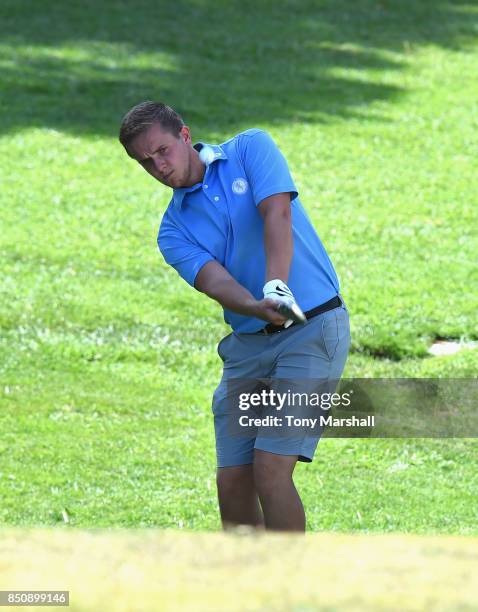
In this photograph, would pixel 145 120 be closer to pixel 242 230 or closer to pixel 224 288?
pixel 242 230

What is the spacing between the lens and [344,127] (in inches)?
624

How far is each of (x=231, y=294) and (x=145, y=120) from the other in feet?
2.50

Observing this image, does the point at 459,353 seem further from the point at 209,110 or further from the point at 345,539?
the point at 209,110

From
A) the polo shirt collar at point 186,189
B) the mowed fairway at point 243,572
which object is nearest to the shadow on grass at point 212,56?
the polo shirt collar at point 186,189

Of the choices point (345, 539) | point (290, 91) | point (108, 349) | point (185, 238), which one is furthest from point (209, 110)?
point (345, 539)

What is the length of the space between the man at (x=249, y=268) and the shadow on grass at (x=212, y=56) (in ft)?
33.6

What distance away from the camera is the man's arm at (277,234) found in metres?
4.82

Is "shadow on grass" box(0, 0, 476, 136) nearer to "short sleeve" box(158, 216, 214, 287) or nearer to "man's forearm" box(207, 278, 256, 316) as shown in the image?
"short sleeve" box(158, 216, 214, 287)

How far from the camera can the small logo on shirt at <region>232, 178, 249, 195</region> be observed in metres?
5.12

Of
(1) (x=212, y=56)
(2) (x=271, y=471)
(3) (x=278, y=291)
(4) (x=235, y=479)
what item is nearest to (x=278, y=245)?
(3) (x=278, y=291)

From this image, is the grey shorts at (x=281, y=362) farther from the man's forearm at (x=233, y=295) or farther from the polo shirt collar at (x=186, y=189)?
the polo shirt collar at (x=186, y=189)

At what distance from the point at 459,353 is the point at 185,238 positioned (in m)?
4.27

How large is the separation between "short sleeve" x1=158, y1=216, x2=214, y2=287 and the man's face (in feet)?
0.64

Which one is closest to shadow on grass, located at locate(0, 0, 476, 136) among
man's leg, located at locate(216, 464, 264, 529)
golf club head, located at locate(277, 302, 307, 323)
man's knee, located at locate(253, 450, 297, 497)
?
man's leg, located at locate(216, 464, 264, 529)
